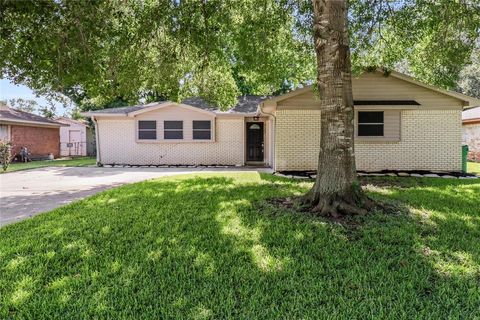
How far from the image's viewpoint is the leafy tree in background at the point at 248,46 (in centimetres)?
590

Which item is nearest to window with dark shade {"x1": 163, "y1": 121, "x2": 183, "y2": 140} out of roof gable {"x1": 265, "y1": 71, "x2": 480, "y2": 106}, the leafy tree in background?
the leafy tree in background

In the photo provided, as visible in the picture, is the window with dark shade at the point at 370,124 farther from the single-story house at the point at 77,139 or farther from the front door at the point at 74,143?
the front door at the point at 74,143

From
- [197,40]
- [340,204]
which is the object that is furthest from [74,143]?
[340,204]

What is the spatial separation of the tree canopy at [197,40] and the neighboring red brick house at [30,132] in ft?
47.6

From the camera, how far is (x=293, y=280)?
11.0ft

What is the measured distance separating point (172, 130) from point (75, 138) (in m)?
17.2

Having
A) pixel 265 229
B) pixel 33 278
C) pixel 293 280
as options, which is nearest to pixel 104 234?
pixel 33 278

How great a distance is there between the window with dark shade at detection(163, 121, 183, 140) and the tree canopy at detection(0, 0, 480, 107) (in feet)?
16.7

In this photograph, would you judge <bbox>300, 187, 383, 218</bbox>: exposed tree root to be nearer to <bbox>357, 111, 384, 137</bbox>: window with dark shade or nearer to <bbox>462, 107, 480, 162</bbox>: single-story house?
<bbox>357, 111, 384, 137</bbox>: window with dark shade

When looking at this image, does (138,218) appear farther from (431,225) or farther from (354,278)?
(431,225)

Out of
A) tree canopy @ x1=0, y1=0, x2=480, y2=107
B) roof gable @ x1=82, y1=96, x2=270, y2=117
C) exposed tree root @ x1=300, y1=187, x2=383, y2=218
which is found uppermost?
tree canopy @ x1=0, y1=0, x2=480, y2=107

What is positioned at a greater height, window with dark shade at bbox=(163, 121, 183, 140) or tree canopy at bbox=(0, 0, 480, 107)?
tree canopy at bbox=(0, 0, 480, 107)

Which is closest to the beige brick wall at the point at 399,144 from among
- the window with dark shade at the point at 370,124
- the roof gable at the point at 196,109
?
the window with dark shade at the point at 370,124

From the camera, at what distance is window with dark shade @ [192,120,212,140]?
16.9 meters
